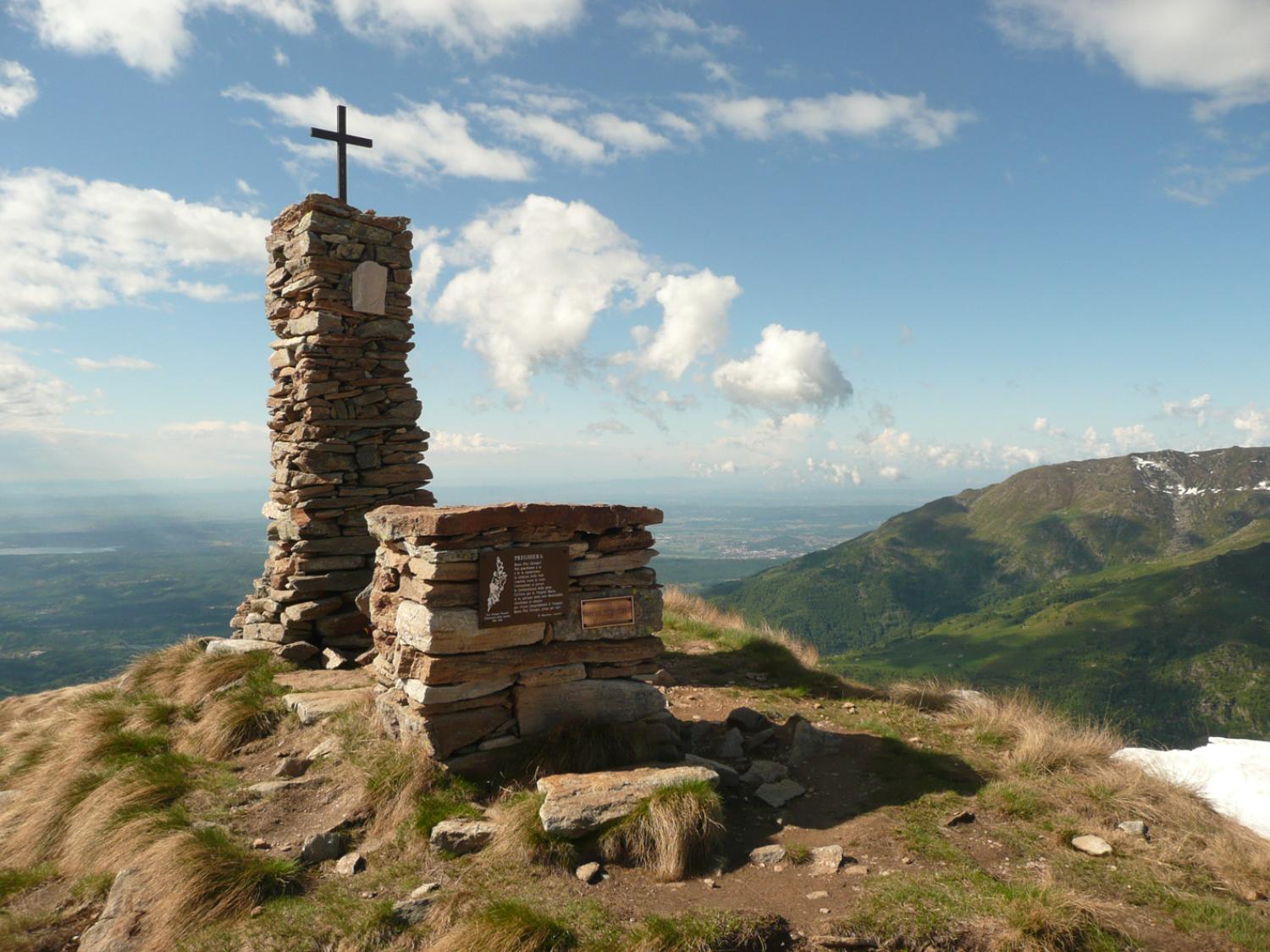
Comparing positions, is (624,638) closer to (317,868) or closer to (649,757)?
(649,757)

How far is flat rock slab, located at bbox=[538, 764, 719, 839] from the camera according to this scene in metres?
6.23

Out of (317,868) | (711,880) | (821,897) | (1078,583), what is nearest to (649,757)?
(711,880)

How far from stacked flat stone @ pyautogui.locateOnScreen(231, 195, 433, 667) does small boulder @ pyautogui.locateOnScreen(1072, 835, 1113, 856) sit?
31.6 ft

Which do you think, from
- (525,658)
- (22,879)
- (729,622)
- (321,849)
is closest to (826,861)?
(525,658)

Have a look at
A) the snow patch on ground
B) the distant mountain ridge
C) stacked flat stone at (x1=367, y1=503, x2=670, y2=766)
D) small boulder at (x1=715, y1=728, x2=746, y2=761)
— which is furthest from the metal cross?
the distant mountain ridge

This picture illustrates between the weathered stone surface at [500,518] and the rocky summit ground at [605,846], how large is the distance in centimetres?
229

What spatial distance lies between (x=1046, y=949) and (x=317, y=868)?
5.61 m

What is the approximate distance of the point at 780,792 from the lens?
7594 millimetres

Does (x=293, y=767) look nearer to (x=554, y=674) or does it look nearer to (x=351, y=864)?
(x=351, y=864)

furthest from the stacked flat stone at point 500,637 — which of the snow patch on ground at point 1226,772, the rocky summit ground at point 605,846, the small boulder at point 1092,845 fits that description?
the snow patch on ground at point 1226,772

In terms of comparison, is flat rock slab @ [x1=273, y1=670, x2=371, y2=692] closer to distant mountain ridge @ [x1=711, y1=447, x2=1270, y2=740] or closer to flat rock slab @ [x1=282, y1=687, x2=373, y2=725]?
flat rock slab @ [x1=282, y1=687, x2=373, y2=725]

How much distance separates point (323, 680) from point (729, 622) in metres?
9.41

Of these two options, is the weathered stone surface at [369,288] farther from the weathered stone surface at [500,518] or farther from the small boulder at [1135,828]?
the small boulder at [1135,828]

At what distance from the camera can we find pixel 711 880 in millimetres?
5949
